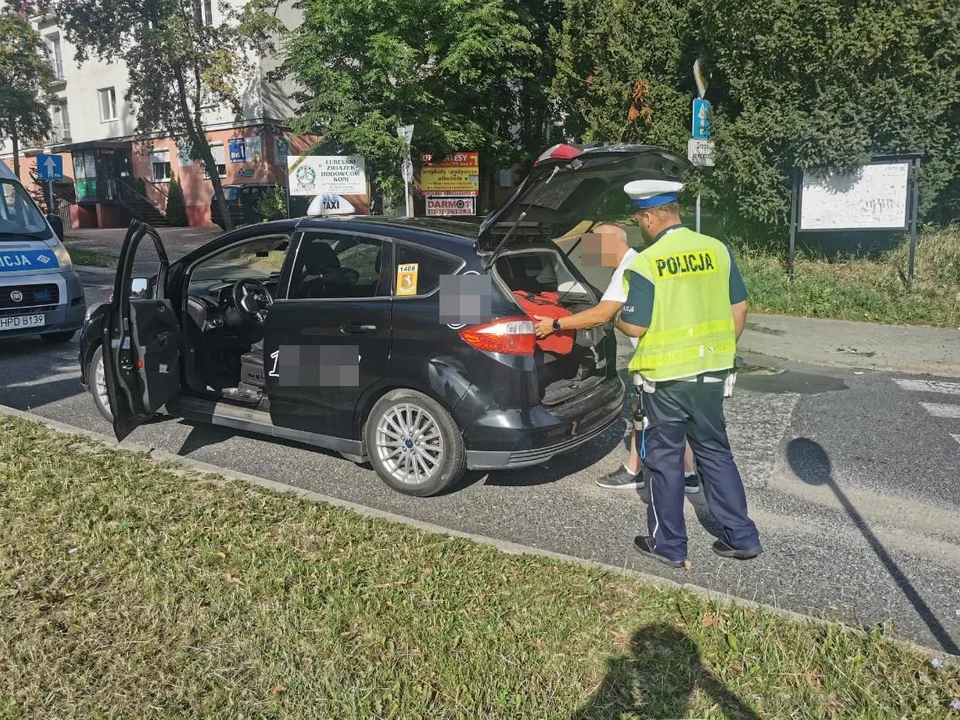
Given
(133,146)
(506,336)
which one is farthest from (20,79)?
(506,336)

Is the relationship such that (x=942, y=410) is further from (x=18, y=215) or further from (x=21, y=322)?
(x=18, y=215)

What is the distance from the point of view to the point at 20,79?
2641cm

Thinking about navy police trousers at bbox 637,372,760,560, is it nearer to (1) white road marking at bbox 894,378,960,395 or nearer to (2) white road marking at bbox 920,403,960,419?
(2) white road marking at bbox 920,403,960,419

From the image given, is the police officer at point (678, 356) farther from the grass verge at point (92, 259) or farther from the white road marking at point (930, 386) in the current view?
the grass verge at point (92, 259)

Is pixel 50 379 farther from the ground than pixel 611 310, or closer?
closer

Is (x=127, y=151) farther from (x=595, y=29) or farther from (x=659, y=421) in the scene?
(x=659, y=421)

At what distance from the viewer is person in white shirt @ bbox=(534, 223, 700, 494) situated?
13.9 feet

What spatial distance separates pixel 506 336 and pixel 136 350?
2408 mm

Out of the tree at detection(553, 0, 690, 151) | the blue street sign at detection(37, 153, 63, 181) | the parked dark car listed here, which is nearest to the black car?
the tree at detection(553, 0, 690, 151)

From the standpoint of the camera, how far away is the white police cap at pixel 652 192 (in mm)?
3670

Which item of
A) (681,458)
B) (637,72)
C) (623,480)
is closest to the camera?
(681,458)

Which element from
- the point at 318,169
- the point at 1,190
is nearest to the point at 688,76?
the point at 318,169

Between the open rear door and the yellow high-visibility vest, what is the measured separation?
3146 millimetres

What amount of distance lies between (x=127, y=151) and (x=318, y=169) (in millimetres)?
22588
